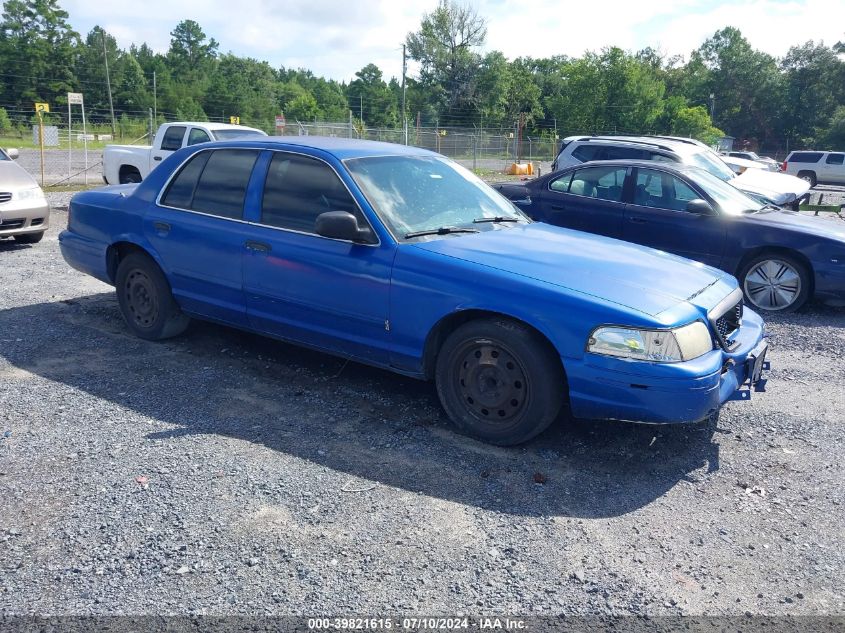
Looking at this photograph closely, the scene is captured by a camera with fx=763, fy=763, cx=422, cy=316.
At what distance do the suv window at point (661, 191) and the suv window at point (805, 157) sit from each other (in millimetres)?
30965

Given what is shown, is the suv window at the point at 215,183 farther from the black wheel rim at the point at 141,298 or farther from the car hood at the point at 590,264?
the car hood at the point at 590,264

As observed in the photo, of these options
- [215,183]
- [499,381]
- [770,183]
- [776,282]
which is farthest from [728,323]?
[770,183]

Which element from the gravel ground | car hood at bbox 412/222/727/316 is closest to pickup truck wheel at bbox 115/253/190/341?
the gravel ground

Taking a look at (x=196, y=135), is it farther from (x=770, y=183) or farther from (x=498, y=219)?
(x=498, y=219)

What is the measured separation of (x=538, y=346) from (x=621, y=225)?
525 cm

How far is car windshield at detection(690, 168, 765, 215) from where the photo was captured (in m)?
8.50

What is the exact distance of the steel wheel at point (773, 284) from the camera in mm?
8008

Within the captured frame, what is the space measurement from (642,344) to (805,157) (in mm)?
36926

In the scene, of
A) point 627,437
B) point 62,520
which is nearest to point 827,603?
point 627,437

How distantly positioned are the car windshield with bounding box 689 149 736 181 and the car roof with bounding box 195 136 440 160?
8933mm

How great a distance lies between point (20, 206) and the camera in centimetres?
1002

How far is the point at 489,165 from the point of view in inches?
1542

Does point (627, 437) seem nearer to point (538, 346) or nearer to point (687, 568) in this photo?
point (538, 346)

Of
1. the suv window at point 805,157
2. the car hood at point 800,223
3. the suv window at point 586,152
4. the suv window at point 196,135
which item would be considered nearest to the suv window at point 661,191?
the car hood at point 800,223
